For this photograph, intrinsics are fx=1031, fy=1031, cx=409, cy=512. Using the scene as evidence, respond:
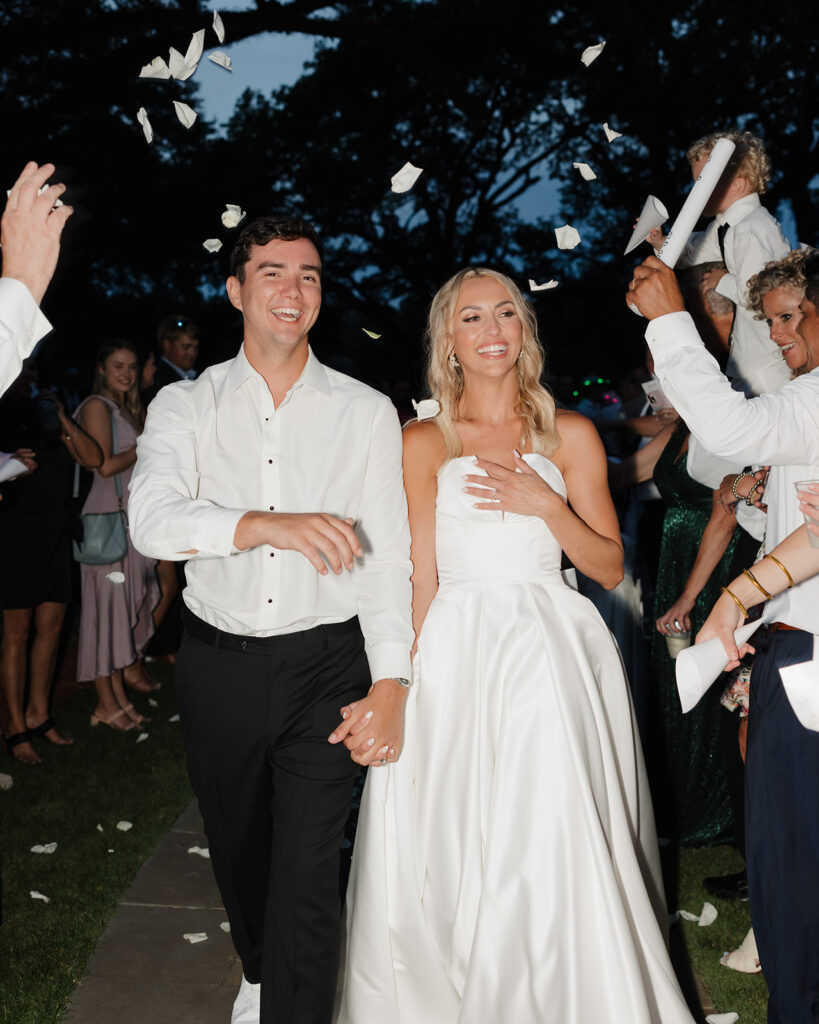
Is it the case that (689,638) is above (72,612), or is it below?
above

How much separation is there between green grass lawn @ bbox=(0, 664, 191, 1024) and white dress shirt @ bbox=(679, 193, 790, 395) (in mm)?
3676

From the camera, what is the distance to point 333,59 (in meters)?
23.5

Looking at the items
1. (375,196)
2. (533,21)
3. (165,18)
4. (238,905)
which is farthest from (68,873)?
(375,196)

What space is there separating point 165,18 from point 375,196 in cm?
1410

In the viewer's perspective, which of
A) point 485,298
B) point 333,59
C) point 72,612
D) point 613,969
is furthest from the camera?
point 333,59

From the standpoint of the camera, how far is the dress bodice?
11.1 ft

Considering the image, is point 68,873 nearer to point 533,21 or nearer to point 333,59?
point 533,21

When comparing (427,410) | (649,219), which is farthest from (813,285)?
(427,410)

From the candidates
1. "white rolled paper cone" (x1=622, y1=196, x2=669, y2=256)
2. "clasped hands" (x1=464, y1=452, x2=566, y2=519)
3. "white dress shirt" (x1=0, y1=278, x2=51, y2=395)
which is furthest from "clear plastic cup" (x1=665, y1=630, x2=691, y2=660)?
"white dress shirt" (x1=0, y1=278, x2=51, y2=395)

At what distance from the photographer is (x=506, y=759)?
10.1 feet

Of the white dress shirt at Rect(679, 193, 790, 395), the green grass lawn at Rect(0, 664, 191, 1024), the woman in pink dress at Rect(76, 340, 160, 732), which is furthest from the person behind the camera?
the woman in pink dress at Rect(76, 340, 160, 732)

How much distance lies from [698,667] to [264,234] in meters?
1.80

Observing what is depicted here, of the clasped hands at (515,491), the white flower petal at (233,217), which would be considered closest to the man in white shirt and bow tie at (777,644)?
the clasped hands at (515,491)

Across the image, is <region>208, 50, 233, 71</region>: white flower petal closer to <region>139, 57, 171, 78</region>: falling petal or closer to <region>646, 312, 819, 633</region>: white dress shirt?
<region>139, 57, 171, 78</region>: falling petal
